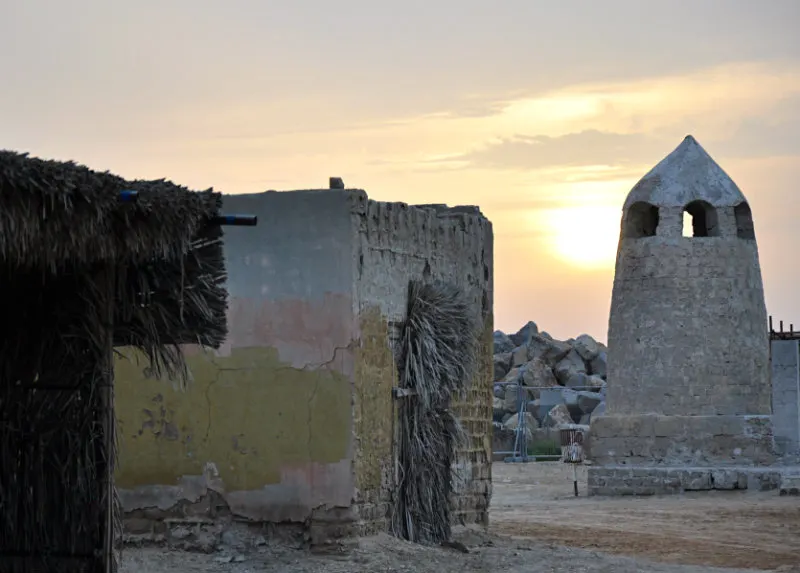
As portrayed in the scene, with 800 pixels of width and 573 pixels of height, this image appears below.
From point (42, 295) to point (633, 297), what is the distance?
617 inches

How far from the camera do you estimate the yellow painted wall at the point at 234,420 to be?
43.1ft

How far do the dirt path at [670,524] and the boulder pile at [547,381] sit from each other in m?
11.8

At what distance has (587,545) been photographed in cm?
1623

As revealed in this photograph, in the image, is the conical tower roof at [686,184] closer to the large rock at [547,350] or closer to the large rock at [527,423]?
the large rock at [527,423]

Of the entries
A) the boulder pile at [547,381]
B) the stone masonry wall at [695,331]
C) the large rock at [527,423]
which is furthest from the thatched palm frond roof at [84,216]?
the large rock at [527,423]

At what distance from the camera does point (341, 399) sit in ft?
43.0

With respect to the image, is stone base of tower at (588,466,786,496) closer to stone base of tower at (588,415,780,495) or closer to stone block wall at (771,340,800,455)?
stone base of tower at (588,415,780,495)

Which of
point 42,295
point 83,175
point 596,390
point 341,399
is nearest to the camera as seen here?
point 83,175

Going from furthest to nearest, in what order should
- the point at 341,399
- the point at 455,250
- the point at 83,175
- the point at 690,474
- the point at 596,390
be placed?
the point at 596,390 < the point at 690,474 < the point at 455,250 < the point at 341,399 < the point at 83,175

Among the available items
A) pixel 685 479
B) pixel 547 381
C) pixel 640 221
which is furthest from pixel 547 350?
pixel 685 479

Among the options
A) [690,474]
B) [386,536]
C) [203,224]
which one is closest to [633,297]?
[690,474]

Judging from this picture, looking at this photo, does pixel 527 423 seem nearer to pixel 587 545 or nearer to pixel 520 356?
pixel 520 356

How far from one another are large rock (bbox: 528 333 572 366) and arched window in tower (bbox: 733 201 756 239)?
21240 millimetres

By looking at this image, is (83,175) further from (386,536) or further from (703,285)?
(703,285)
